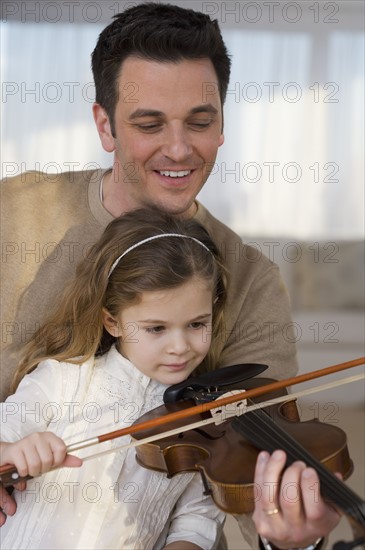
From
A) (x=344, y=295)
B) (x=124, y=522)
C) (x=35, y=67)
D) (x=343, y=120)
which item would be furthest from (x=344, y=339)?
(x=124, y=522)

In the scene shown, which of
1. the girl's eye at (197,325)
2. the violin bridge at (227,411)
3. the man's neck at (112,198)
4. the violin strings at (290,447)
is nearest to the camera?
the violin strings at (290,447)

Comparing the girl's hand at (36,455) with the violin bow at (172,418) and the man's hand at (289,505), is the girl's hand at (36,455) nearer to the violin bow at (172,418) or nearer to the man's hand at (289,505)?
the violin bow at (172,418)

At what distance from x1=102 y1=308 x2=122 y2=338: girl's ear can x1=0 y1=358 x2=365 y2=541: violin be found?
0.51 feet

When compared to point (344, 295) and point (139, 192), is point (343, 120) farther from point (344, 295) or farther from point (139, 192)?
point (139, 192)

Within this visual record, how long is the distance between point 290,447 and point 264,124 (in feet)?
13.5

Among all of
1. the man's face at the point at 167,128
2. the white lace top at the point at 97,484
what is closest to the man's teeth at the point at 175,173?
the man's face at the point at 167,128

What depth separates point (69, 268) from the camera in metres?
1.69

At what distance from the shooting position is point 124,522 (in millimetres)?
1393

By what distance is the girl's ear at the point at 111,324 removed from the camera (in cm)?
153

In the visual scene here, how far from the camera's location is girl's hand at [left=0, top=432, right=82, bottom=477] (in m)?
1.25

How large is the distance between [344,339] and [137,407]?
274cm

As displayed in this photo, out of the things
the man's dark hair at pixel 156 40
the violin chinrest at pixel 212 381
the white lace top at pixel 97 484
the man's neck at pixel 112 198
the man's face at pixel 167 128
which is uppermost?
the man's dark hair at pixel 156 40

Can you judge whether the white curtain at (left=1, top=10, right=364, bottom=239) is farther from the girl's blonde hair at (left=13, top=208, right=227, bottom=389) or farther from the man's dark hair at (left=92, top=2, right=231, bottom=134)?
the girl's blonde hair at (left=13, top=208, right=227, bottom=389)

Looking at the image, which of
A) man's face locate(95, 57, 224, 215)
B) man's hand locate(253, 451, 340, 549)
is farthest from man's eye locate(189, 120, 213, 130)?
man's hand locate(253, 451, 340, 549)
